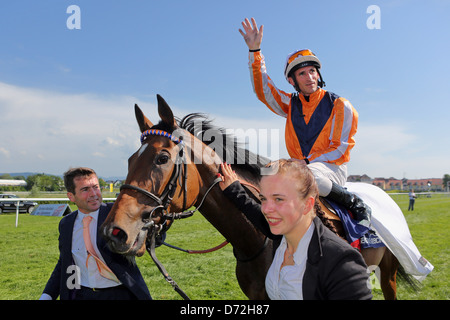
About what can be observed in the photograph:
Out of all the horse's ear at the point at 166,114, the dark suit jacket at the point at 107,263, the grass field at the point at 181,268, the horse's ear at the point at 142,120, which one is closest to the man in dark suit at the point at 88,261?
the dark suit jacket at the point at 107,263

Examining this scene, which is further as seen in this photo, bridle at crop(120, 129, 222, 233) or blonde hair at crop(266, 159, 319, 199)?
bridle at crop(120, 129, 222, 233)

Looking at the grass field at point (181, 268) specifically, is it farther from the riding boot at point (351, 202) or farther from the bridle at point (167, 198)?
the bridle at point (167, 198)

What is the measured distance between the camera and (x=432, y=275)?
20.7 ft

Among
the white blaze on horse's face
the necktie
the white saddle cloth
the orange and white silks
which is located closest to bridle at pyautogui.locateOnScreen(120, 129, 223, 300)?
the white blaze on horse's face

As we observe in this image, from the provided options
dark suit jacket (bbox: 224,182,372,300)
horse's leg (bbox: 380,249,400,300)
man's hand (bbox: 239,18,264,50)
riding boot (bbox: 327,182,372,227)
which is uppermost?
man's hand (bbox: 239,18,264,50)

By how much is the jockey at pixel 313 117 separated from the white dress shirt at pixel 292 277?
3.13 feet

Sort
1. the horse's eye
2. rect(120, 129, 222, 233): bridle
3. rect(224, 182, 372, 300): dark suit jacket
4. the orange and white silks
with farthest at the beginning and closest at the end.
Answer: the orange and white silks, the horse's eye, rect(120, 129, 222, 233): bridle, rect(224, 182, 372, 300): dark suit jacket

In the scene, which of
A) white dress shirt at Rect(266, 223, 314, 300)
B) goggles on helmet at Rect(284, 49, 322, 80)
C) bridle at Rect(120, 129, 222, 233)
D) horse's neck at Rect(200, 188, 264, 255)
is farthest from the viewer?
goggles on helmet at Rect(284, 49, 322, 80)

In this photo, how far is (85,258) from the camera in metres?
2.37

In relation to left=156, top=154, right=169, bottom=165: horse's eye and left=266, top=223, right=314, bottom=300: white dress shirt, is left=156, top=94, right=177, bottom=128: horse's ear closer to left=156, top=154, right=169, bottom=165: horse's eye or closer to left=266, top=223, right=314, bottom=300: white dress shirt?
left=156, top=154, right=169, bottom=165: horse's eye

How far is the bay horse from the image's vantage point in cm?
198

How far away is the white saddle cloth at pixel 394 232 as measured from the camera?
8.92 ft

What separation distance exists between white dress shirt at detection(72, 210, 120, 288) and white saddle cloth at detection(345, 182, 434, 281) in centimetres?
232

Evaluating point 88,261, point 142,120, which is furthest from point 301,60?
point 88,261
